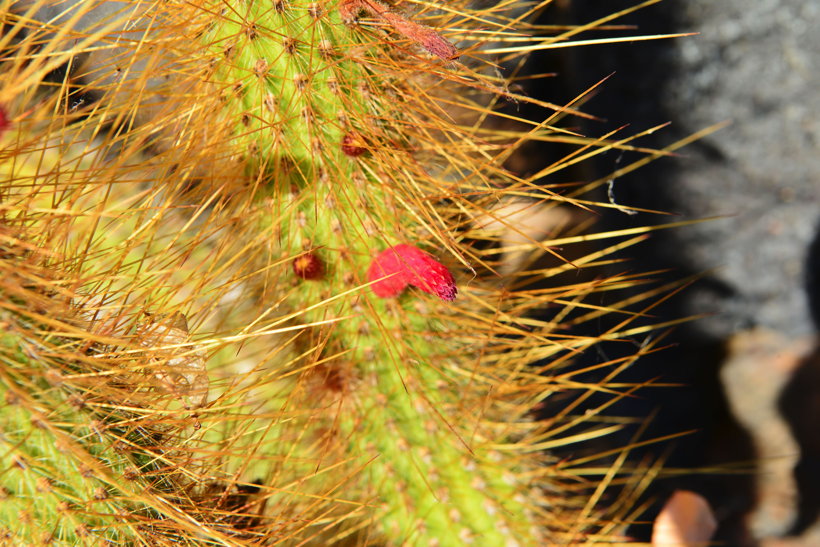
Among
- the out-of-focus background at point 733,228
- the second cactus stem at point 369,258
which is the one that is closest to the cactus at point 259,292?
the second cactus stem at point 369,258

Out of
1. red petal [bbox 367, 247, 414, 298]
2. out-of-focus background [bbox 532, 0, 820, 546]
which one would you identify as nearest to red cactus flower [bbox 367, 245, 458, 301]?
red petal [bbox 367, 247, 414, 298]

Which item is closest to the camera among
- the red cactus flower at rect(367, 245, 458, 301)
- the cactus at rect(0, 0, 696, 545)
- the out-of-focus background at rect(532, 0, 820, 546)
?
the cactus at rect(0, 0, 696, 545)

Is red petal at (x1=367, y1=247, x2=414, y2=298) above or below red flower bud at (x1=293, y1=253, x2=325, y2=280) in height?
below

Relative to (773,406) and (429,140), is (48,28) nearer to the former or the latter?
(429,140)

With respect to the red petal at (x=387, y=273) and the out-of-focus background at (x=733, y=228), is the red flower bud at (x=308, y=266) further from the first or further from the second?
the out-of-focus background at (x=733, y=228)

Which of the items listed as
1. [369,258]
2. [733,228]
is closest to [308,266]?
[369,258]

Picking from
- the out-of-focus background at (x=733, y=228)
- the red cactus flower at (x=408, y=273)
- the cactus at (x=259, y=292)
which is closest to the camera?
the cactus at (x=259, y=292)

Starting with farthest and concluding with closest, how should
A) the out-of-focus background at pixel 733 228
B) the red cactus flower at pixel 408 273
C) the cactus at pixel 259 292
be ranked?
the out-of-focus background at pixel 733 228
the red cactus flower at pixel 408 273
the cactus at pixel 259 292

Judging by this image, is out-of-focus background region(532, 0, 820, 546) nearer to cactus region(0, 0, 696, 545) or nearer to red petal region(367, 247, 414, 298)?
cactus region(0, 0, 696, 545)

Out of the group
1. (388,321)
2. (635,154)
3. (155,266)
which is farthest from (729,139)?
(155,266)
